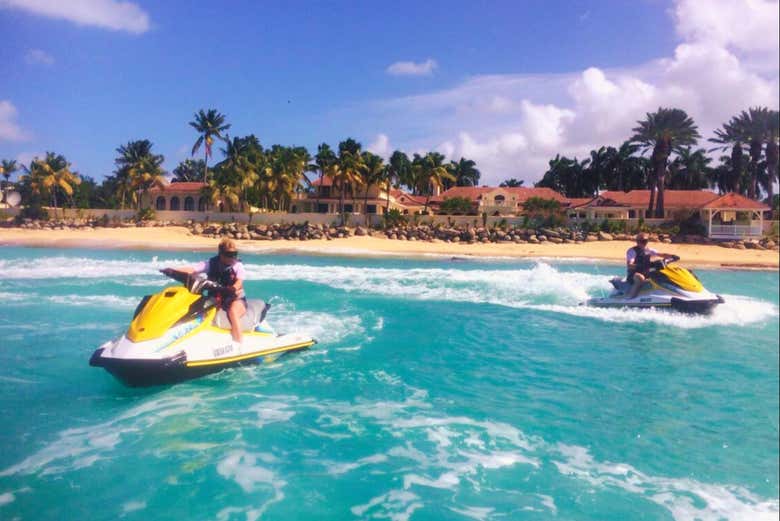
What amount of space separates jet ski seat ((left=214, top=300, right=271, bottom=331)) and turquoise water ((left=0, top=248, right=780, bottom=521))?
1.84 ft

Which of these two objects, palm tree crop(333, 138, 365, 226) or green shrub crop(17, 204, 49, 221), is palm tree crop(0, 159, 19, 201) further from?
palm tree crop(333, 138, 365, 226)

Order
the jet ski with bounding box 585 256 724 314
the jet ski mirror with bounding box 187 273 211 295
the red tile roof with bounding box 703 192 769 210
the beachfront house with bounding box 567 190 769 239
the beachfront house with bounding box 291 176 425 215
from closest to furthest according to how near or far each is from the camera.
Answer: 1. the jet ski mirror with bounding box 187 273 211 295
2. the jet ski with bounding box 585 256 724 314
3. the beachfront house with bounding box 567 190 769 239
4. the red tile roof with bounding box 703 192 769 210
5. the beachfront house with bounding box 291 176 425 215

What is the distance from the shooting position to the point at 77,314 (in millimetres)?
8703

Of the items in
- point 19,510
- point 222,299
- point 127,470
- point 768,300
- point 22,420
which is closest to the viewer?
point 19,510

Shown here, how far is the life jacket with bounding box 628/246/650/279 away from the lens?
976 cm

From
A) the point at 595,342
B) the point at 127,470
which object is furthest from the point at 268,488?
the point at 595,342

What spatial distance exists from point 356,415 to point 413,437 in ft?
2.28

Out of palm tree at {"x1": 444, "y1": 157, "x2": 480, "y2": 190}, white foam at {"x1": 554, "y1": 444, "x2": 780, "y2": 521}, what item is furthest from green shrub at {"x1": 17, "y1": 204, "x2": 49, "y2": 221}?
palm tree at {"x1": 444, "y1": 157, "x2": 480, "y2": 190}

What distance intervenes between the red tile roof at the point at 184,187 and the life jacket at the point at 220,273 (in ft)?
6.57

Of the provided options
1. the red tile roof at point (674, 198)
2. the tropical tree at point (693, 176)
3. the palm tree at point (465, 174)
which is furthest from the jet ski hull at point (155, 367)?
the palm tree at point (465, 174)

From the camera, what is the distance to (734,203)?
20344mm

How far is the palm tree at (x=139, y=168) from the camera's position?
20.3 ft

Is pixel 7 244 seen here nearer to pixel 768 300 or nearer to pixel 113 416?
pixel 113 416

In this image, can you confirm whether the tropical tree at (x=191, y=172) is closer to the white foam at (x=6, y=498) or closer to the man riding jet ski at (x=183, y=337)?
the man riding jet ski at (x=183, y=337)
